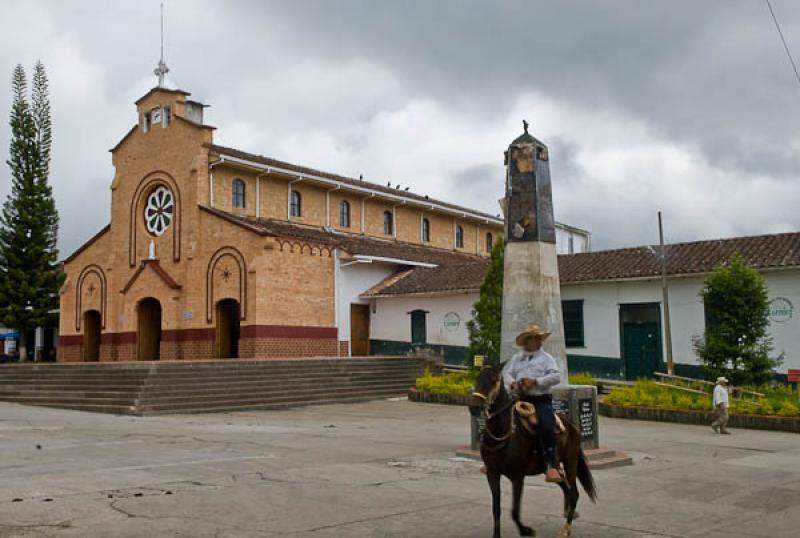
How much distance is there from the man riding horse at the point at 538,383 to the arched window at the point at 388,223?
33.0m

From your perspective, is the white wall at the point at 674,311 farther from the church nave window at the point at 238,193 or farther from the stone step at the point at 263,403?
the church nave window at the point at 238,193

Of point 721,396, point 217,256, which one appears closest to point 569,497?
point 721,396

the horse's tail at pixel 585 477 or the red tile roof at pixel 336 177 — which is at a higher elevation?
the red tile roof at pixel 336 177

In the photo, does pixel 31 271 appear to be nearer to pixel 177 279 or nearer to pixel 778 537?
pixel 177 279

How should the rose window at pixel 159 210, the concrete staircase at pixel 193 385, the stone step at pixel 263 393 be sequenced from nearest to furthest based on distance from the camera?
the stone step at pixel 263 393
the concrete staircase at pixel 193 385
the rose window at pixel 159 210

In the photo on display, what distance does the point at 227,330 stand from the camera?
33.5 meters

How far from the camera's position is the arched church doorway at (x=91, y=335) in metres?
38.5

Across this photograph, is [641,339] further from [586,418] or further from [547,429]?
[547,429]

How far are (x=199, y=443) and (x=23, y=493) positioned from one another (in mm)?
5544

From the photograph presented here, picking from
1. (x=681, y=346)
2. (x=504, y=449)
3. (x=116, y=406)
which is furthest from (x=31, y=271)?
(x=504, y=449)

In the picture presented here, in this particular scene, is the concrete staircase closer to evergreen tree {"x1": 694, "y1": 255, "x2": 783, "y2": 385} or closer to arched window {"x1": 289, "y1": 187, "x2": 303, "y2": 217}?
arched window {"x1": 289, "y1": 187, "x2": 303, "y2": 217}

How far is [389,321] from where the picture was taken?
3503 cm

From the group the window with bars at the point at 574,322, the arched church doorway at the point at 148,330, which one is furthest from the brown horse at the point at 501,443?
the arched church doorway at the point at 148,330

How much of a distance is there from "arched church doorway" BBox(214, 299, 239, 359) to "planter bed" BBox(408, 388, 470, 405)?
31.9ft
